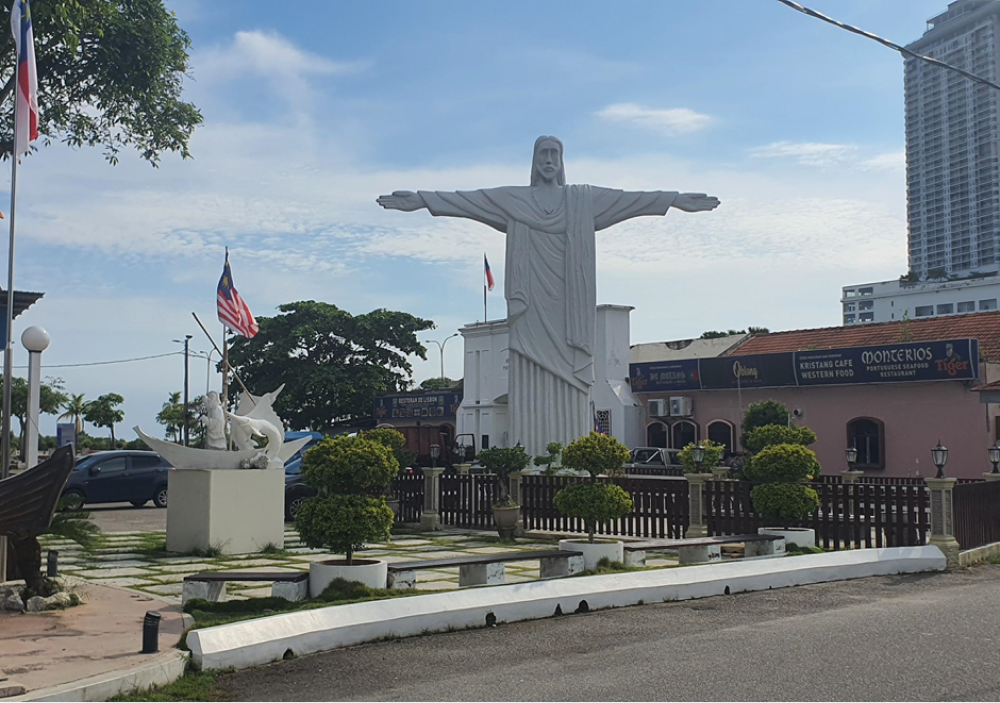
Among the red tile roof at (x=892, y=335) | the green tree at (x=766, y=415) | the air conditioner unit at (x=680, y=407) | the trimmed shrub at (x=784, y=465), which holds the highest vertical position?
the red tile roof at (x=892, y=335)

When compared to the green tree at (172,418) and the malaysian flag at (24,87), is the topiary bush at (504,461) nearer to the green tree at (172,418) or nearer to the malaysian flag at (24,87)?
the malaysian flag at (24,87)

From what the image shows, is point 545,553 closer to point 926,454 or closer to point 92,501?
point 92,501

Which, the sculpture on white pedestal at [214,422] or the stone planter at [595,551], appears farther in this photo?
the sculpture on white pedestal at [214,422]

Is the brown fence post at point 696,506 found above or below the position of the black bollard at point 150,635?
above

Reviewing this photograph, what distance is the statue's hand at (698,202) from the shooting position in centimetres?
1834

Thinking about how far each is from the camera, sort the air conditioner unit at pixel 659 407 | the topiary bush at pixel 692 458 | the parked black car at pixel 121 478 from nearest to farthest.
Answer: the topiary bush at pixel 692 458 < the parked black car at pixel 121 478 < the air conditioner unit at pixel 659 407

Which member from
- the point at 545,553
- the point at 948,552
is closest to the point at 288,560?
the point at 545,553

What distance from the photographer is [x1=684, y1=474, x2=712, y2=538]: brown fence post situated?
1491 centimetres

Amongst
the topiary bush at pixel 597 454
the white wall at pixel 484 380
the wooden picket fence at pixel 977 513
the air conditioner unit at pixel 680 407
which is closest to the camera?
the topiary bush at pixel 597 454

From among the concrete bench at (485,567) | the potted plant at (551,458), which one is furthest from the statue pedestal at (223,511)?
the potted plant at (551,458)

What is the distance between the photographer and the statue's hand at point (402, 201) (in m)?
17.9

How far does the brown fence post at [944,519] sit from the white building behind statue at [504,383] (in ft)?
70.1

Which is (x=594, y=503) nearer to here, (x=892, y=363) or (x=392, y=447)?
(x=392, y=447)

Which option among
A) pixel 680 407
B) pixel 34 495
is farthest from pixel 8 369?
pixel 680 407
